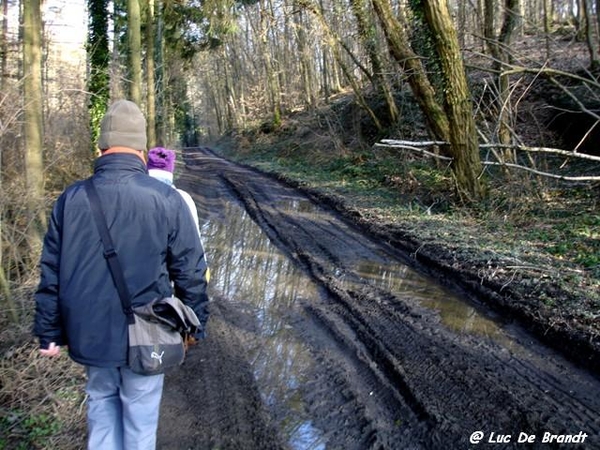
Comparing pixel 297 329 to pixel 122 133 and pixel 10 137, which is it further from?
pixel 10 137

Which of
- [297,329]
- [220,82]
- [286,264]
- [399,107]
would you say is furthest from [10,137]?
[220,82]

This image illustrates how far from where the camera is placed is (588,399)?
4016mm

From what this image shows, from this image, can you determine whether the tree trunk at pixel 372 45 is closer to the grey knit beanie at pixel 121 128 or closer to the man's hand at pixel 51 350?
the grey knit beanie at pixel 121 128

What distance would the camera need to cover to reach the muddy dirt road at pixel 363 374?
3.76 metres

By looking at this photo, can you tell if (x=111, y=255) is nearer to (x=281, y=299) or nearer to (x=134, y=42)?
(x=281, y=299)

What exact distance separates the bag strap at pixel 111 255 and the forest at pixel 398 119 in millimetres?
2623

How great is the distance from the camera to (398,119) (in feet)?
58.5

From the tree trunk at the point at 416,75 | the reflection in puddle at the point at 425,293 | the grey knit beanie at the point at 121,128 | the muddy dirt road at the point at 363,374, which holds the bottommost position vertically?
the muddy dirt road at the point at 363,374

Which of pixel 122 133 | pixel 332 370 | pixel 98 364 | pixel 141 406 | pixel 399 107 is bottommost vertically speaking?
pixel 332 370

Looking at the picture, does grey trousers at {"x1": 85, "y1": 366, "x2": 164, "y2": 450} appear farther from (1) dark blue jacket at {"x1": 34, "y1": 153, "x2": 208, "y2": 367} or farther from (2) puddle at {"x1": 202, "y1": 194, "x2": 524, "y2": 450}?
(2) puddle at {"x1": 202, "y1": 194, "x2": 524, "y2": 450}

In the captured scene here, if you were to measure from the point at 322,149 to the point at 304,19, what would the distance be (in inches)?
376

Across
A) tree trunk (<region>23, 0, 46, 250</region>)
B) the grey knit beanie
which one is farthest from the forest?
the grey knit beanie

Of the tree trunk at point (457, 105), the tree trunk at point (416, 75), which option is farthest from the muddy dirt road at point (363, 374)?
the tree trunk at point (416, 75)

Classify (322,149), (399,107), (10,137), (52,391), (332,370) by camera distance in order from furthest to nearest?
(322,149), (399,107), (10,137), (332,370), (52,391)
